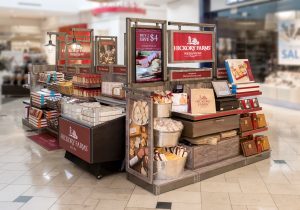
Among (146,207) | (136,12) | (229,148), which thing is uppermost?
(136,12)

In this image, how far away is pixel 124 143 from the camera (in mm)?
4555

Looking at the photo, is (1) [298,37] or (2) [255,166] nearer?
(2) [255,166]

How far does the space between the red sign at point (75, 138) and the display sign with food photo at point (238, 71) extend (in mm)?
2223

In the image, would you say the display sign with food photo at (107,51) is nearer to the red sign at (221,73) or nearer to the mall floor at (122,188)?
the mall floor at (122,188)

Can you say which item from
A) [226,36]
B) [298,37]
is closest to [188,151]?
[298,37]

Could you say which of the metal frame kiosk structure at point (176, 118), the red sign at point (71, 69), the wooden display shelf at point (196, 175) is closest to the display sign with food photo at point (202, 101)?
the metal frame kiosk structure at point (176, 118)

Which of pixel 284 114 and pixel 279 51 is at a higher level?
pixel 279 51

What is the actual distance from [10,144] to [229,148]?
3843 millimetres

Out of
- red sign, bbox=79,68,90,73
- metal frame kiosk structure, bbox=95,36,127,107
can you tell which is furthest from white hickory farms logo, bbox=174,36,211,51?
red sign, bbox=79,68,90,73

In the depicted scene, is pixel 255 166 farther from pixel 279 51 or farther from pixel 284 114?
pixel 279 51

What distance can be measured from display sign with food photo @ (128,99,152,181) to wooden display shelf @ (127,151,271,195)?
146 mm

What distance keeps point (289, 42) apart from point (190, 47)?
7.28 meters

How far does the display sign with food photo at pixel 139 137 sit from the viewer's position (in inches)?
159

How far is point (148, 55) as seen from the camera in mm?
4379
